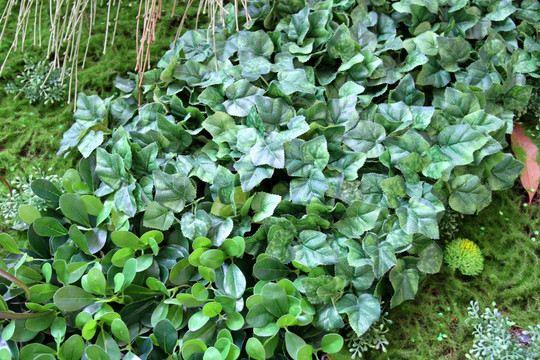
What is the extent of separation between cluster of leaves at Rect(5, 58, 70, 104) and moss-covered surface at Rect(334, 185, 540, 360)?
4.55ft

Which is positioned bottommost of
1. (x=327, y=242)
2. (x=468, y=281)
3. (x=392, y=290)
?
(x=468, y=281)

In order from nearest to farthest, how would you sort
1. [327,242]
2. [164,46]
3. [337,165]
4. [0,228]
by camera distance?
[327,242]
[337,165]
[0,228]
[164,46]

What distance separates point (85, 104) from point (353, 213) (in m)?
0.97

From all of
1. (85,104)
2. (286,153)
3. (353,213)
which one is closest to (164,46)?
(85,104)

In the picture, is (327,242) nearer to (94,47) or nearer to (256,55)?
(256,55)

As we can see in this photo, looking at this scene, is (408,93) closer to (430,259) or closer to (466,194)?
(466,194)

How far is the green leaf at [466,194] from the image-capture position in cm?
132

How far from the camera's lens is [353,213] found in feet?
4.12

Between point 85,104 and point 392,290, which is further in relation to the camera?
point 85,104

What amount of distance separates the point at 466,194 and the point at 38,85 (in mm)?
1561

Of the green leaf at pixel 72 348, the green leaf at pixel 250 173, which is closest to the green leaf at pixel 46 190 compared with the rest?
the green leaf at pixel 72 348

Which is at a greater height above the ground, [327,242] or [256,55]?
[256,55]

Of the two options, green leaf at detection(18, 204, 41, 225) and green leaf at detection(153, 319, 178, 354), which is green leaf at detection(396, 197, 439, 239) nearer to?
green leaf at detection(153, 319, 178, 354)

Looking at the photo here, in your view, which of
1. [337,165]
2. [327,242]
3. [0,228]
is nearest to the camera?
[327,242]
